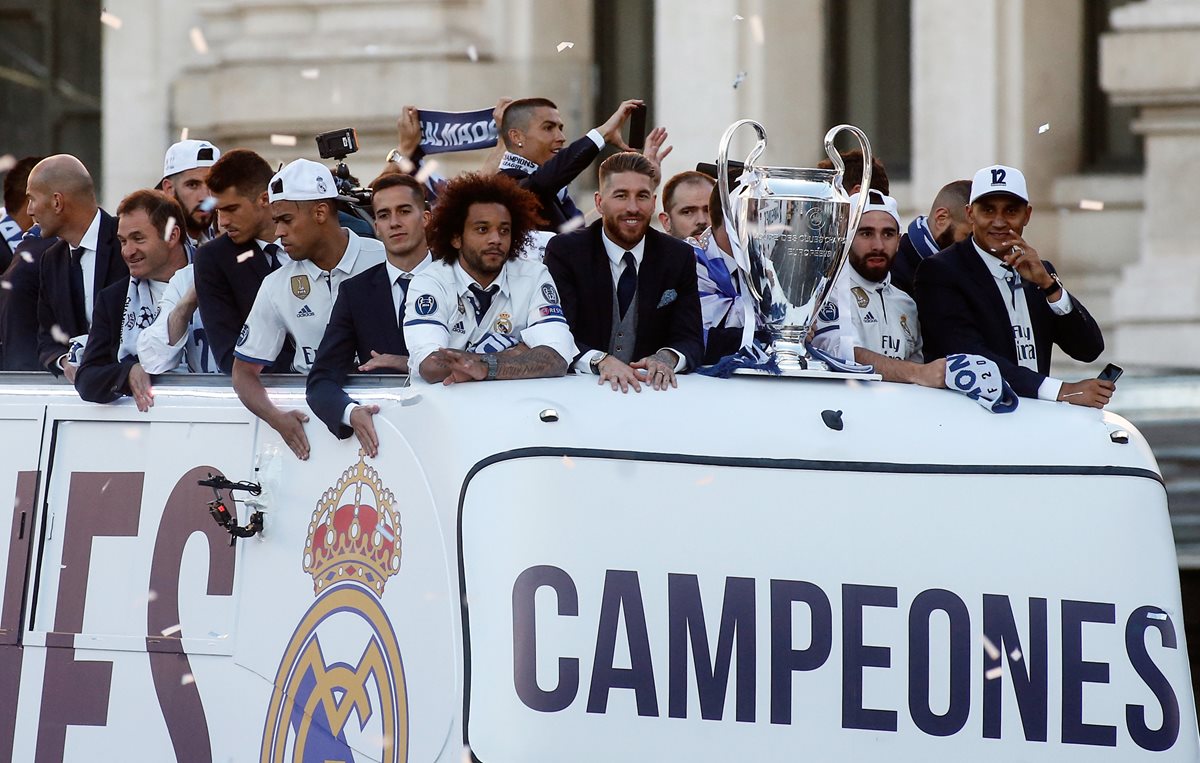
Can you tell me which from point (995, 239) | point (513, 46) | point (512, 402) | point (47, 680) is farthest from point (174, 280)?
point (513, 46)

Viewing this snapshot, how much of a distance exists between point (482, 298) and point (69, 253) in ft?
7.24

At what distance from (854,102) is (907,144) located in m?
A: 0.45

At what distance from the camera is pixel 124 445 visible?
546 centimetres

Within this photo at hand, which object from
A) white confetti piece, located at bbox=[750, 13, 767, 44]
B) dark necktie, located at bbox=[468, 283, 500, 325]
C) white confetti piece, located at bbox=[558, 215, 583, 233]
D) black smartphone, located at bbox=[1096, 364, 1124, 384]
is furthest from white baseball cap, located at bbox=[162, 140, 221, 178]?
white confetti piece, located at bbox=[750, 13, 767, 44]

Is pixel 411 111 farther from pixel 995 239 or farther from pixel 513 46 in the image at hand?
pixel 513 46

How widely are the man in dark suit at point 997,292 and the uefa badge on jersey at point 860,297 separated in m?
0.16

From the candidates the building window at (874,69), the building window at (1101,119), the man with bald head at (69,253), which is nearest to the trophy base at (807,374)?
the man with bald head at (69,253)

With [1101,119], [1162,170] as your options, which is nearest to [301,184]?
[1162,170]

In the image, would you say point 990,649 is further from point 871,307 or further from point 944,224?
point 944,224

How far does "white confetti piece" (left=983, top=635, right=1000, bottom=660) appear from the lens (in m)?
4.48

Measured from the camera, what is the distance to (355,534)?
478 centimetres

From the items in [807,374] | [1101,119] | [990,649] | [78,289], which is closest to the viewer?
[990,649]

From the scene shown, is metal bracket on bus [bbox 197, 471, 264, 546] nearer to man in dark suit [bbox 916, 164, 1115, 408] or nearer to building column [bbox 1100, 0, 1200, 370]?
man in dark suit [bbox 916, 164, 1115, 408]

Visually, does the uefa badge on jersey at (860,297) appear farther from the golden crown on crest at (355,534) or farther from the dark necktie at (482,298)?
the golden crown on crest at (355,534)
